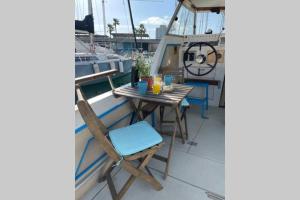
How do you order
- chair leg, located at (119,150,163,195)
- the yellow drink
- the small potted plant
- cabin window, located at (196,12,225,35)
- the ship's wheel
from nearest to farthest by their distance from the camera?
chair leg, located at (119,150,163,195)
the yellow drink
the small potted plant
the ship's wheel
cabin window, located at (196,12,225,35)

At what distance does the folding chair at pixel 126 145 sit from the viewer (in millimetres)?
1005

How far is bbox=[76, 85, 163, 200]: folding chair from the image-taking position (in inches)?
39.6

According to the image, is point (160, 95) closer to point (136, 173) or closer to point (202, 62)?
point (136, 173)

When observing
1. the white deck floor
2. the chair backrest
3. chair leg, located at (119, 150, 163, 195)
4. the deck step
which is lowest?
the deck step

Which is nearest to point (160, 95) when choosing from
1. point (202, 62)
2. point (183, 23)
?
point (202, 62)

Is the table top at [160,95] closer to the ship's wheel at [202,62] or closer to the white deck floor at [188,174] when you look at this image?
the white deck floor at [188,174]

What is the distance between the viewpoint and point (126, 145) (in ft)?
3.92

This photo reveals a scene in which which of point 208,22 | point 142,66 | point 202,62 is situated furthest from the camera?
point 208,22

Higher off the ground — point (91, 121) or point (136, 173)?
point (91, 121)

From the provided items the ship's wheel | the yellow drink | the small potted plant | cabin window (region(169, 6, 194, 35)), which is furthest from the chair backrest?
cabin window (region(169, 6, 194, 35))

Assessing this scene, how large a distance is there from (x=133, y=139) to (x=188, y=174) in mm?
684

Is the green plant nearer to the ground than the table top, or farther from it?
farther from it

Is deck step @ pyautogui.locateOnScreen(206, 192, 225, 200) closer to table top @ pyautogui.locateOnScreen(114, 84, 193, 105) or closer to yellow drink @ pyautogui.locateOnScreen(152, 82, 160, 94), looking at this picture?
table top @ pyautogui.locateOnScreen(114, 84, 193, 105)

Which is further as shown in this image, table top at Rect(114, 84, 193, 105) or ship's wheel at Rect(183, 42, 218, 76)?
ship's wheel at Rect(183, 42, 218, 76)
